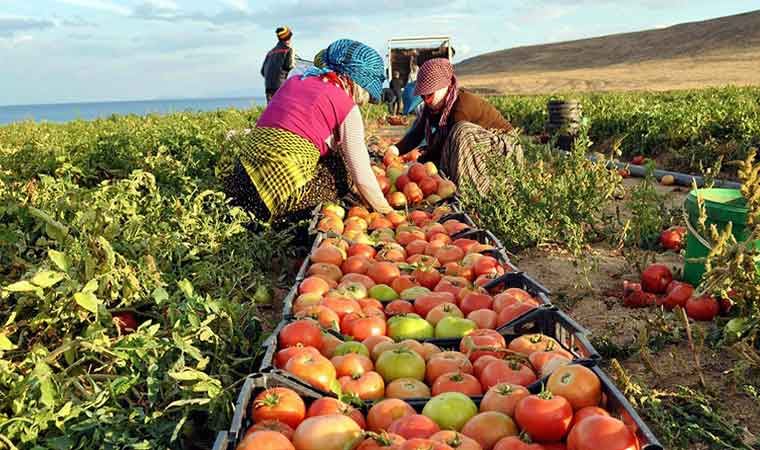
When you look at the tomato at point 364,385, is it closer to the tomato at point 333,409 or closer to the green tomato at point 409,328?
the tomato at point 333,409

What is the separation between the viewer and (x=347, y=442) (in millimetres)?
1810

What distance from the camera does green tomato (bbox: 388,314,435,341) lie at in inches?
107

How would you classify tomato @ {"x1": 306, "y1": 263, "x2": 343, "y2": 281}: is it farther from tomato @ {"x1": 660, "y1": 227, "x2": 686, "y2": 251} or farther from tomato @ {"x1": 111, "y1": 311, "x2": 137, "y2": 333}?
tomato @ {"x1": 660, "y1": 227, "x2": 686, "y2": 251}

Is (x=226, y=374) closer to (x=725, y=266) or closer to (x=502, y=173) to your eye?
(x=725, y=266)

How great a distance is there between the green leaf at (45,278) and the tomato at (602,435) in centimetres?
187

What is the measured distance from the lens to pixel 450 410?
6.54 ft

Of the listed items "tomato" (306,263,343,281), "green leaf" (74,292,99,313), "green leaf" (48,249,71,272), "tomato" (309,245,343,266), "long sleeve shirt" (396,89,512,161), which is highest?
"long sleeve shirt" (396,89,512,161)

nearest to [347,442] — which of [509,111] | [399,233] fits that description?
[399,233]

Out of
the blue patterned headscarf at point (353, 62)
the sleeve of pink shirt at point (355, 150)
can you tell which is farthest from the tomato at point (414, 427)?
the blue patterned headscarf at point (353, 62)

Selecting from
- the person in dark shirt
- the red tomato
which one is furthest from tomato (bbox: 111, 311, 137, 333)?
the person in dark shirt

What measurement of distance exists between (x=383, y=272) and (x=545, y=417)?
161 centimetres

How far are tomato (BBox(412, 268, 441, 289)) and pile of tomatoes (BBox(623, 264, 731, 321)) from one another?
121 cm

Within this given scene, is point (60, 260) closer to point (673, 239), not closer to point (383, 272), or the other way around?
point (383, 272)

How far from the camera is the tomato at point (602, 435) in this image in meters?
1.71
